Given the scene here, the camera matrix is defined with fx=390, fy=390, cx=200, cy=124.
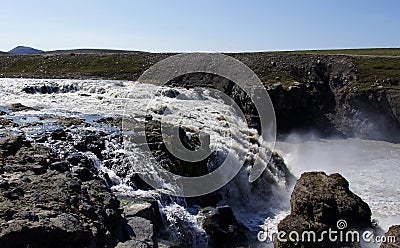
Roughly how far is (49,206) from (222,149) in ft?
43.0

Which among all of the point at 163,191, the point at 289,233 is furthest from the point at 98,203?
the point at 289,233

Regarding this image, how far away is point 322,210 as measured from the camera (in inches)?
A: 537

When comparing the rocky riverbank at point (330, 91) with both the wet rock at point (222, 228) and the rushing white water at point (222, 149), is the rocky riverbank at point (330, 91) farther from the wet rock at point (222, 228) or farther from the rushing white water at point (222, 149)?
the wet rock at point (222, 228)

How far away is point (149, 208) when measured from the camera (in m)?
12.8

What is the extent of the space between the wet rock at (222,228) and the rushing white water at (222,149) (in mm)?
425

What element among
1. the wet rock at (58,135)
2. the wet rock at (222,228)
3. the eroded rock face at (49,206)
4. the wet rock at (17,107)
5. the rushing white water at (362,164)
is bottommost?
the rushing white water at (362,164)

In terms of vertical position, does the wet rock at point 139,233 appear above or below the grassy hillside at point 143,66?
below

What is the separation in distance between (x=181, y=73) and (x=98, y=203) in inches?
1595

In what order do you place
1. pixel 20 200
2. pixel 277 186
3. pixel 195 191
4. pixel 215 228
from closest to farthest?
pixel 20 200 < pixel 215 228 < pixel 195 191 < pixel 277 186

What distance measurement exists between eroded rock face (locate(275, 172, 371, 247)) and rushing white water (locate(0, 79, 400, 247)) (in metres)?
3.11

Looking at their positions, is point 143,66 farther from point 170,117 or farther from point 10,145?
point 10,145

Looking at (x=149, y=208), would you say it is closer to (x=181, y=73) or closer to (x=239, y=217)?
(x=239, y=217)

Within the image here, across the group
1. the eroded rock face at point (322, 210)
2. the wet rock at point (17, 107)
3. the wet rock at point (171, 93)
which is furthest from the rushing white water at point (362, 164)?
the wet rock at point (17, 107)

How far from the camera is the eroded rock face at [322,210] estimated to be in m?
13.3
